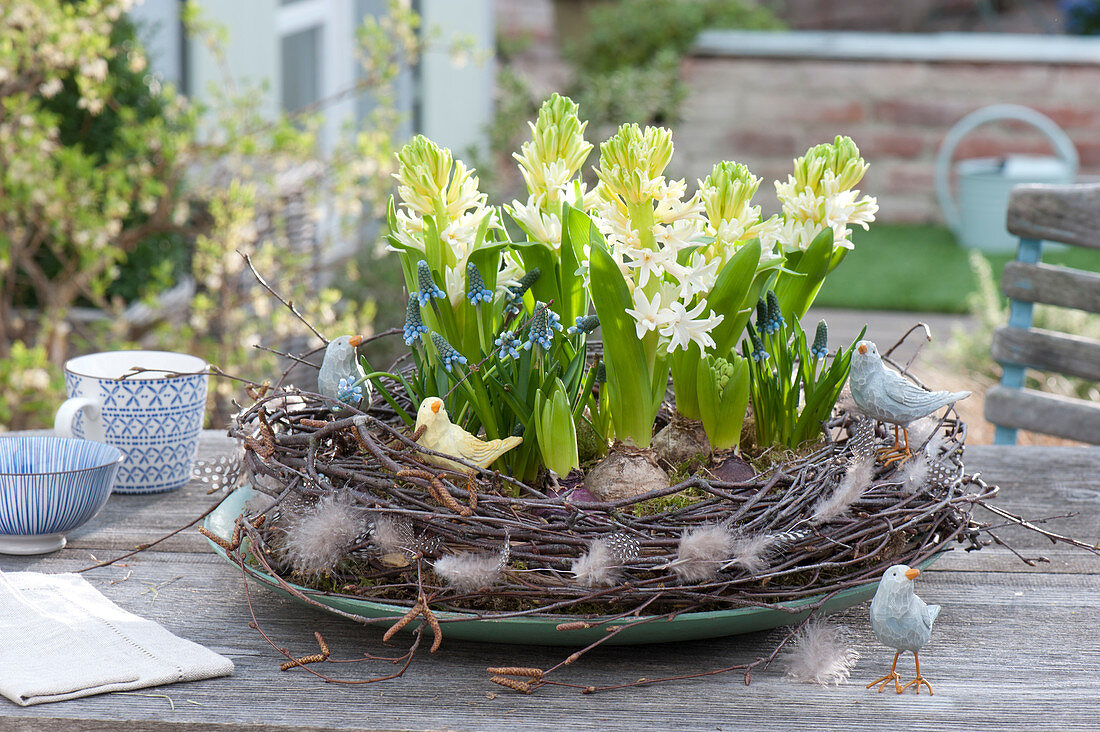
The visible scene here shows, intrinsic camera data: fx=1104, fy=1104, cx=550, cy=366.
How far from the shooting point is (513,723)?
0.92 m

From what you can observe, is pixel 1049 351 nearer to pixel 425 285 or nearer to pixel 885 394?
pixel 885 394

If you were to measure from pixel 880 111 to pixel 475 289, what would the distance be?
6336mm

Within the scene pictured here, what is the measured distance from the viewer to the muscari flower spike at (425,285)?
3.43 feet

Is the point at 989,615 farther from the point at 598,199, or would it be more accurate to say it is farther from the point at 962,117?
the point at 962,117

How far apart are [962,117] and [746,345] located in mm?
6212

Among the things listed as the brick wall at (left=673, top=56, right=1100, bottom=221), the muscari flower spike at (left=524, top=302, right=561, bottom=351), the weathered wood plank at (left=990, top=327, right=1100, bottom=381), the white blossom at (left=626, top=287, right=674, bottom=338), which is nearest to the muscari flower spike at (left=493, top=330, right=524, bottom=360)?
the muscari flower spike at (left=524, top=302, right=561, bottom=351)

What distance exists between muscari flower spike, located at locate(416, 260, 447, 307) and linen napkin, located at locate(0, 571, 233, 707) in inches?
14.9

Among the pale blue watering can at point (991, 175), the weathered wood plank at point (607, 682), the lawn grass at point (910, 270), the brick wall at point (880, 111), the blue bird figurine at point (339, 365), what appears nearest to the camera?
the weathered wood plank at point (607, 682)

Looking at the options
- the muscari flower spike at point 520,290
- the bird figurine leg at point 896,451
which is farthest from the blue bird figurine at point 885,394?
the muscari flower spike at point 520,290

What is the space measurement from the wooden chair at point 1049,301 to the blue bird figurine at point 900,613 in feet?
4.95

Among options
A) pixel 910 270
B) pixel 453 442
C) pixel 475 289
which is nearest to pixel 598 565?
pixel 453 442

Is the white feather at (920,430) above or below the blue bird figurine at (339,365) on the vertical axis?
below

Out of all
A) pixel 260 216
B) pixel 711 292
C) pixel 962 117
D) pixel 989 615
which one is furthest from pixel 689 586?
pixel 962 117

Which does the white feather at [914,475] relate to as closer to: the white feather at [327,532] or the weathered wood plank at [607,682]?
the weathered wood plank at [607,682]
